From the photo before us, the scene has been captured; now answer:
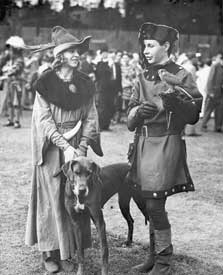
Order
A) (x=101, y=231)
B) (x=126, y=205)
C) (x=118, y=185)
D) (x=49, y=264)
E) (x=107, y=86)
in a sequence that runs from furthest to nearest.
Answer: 1. (x=107, y=86)
2. (x=126, y=205)
3. (x=118, y=185)
4. (x=49, y=264)
5. (x=101, y=231)

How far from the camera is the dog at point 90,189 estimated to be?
390cm

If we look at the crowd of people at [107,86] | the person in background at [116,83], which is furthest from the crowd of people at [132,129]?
the person in background at [116,83]

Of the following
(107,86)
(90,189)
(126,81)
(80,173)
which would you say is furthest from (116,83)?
(80,173)

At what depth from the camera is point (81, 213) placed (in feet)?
13.9

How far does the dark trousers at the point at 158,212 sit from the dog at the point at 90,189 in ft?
0.67

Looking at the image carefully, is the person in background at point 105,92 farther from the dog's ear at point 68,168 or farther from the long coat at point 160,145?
the dog's ear at point 68,168

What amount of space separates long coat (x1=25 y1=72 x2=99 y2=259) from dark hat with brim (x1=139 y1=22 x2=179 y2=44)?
724 mm

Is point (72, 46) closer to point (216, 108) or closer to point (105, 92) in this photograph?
point (105, 92)

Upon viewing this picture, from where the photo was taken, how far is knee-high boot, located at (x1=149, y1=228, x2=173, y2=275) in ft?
13.8

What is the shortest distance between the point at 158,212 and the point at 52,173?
3.03ft

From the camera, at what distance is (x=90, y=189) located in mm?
4047

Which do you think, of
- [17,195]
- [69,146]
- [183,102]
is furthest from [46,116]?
[17,195]

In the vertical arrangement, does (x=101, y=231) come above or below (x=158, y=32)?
below

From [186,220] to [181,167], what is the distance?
7.10ft
